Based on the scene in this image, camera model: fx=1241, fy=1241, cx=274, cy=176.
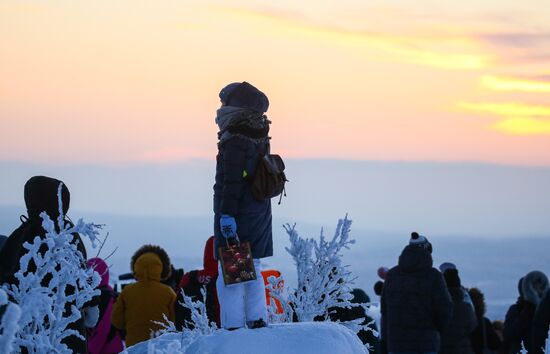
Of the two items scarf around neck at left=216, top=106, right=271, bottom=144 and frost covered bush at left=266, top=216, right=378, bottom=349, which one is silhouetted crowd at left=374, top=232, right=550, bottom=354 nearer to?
frost covered bush at left=266, top=216, right=378, bottom=349

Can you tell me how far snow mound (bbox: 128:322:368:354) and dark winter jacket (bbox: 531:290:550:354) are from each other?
431cm

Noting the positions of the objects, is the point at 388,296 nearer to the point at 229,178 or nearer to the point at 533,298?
the point at 533,298

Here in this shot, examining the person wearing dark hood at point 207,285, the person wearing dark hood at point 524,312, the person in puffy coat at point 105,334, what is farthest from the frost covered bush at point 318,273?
the person wearing dark hood at point 524,312

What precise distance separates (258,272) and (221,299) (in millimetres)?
285

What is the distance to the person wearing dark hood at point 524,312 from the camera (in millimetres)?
11797

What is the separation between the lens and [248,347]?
19.8 ft

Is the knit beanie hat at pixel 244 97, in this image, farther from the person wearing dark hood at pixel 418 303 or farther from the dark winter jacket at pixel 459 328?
the dark winter jacket at pixel 459 328

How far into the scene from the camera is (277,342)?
241 inches

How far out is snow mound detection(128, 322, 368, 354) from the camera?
604 cm

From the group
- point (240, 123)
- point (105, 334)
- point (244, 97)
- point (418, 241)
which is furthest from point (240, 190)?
point (418, 241)

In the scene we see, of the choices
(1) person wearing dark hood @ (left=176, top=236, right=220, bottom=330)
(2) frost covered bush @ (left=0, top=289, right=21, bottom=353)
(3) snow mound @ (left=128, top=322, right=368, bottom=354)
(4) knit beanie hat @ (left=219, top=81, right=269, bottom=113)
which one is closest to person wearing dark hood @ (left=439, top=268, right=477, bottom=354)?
(1) person wearing dark hood @ (left=176, top=236, right=220, bottom=330)

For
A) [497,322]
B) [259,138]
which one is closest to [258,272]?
[259,138]

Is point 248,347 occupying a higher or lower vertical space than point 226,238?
lower

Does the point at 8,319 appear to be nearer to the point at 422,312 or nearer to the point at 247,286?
the point at 247,286
